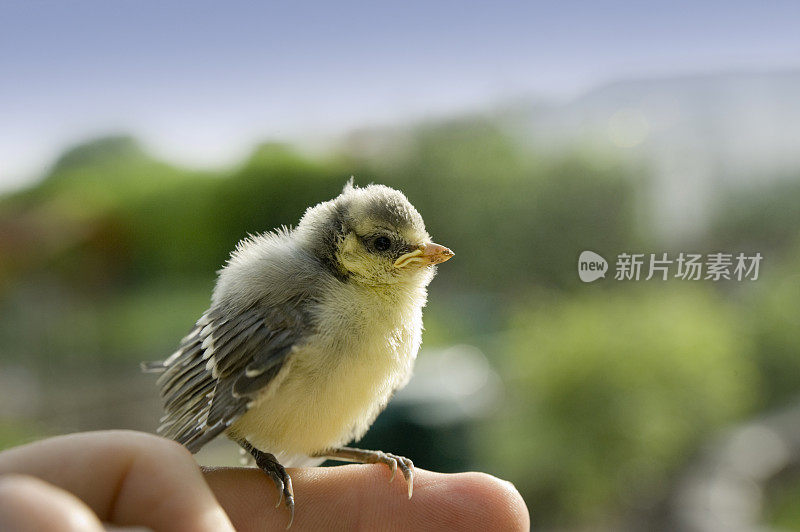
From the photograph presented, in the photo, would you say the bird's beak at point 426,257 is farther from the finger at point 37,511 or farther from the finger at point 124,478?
the finger at point 37,511

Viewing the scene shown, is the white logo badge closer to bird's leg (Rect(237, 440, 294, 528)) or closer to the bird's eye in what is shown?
the bird's eye

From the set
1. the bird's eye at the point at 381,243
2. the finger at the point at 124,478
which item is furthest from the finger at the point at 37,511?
the bird's eye at the point at 381,243

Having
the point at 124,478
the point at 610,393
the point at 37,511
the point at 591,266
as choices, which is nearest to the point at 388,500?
the point at 124,478

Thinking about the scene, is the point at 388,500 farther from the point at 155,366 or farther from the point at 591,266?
the point at 591,266

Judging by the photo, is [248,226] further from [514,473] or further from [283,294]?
[514,473]

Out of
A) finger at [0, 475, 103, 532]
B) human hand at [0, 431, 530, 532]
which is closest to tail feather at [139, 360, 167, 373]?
human hand at [0, 431, 530, 532]

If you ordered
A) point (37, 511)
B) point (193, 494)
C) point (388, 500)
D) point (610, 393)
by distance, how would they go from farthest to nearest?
point (610, 393) < point (388, 500) < point (193, 494) < point (37, 511)

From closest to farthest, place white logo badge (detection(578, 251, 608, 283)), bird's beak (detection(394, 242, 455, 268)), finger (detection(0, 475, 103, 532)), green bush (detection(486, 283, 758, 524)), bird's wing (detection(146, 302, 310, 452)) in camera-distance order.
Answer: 1. finger (detection(0, 475, 103, 532))
2. bird's wing (detection(146, 302, 310, 452))
3. bird's beak (detection(394, 242, 455, 268))
4. white logo badge (detection(578, 251, 608, 283))
5. green bush (detection(486, 283, 758, 524))

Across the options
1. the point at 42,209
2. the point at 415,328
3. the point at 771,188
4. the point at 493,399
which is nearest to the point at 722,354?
the point at 771,188

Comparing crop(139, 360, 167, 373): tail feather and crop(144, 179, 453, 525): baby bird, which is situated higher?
crop(144, 179, 453, 525): baby bird
